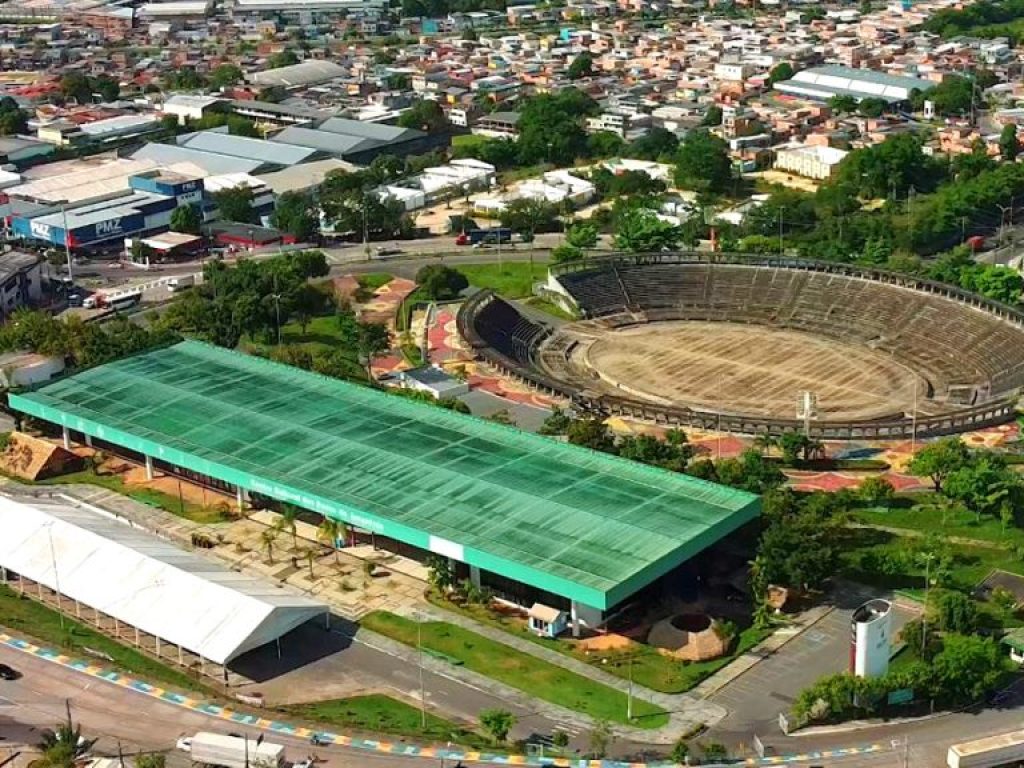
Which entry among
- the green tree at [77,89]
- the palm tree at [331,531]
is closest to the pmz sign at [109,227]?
the green tree at [77,89]

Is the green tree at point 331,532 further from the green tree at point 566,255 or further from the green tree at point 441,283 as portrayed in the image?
the green tree at point 566,255

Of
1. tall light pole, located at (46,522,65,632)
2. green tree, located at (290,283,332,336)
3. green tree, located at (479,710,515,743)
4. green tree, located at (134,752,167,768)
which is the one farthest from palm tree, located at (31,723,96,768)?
green tree, located at (290,283,332,336)

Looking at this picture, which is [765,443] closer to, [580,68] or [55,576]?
[55,576]

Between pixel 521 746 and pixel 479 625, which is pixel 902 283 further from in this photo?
pixel 521 746

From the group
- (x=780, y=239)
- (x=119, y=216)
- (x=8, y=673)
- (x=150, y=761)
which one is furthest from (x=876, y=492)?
(x=119, y=216)

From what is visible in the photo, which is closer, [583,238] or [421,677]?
[421,677]

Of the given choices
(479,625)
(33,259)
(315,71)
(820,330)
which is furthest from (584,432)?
(315,71)
